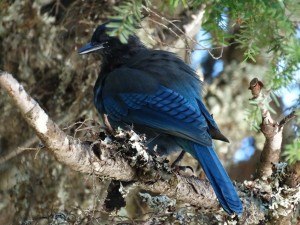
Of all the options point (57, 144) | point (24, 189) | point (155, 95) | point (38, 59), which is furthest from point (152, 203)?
point (38, 59)

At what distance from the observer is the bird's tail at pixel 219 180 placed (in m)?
2.81

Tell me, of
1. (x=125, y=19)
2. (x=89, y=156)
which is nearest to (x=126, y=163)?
(x=89, y=156)

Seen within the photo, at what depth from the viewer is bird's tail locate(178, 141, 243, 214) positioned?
9.23 feet

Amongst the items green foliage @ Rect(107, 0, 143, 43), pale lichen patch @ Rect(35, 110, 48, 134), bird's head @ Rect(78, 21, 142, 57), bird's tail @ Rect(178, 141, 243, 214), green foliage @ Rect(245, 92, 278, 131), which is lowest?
bird's head @ Rect(78, 21, 142, 57)

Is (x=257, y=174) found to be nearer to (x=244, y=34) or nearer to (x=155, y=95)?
(x=155, y=95)

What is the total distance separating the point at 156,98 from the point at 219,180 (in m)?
0.74

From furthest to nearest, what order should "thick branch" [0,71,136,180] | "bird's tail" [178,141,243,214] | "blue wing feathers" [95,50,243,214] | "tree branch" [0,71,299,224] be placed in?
"blue wing feathers" [95,50,243,214] → "bird's tail" [178,141,243,214] → "tree branch" [0,71,299,224] → "thick branch" [0,71,136,180]

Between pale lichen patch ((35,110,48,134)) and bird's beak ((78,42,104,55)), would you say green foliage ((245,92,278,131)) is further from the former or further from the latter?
bird's beak ((78,42,104,55))

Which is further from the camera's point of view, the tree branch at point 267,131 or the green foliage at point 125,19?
the tree branch at point 267,131

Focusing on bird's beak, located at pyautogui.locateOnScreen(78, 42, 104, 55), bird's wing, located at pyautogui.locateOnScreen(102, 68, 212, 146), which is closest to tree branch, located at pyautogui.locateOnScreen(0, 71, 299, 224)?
bird's wing, located at pyautogui.locateOnScreen(102, 68, 212, 146)

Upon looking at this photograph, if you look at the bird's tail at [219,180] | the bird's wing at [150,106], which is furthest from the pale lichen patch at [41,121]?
the bird's wing at [150,106]

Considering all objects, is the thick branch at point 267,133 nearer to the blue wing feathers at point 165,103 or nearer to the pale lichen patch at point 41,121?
the blue wing feathers at point 165,103

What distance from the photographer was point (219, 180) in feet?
9.56

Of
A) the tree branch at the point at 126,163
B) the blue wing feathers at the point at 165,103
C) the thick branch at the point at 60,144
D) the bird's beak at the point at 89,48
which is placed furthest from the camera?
the bird's beak at the point at 89,48
